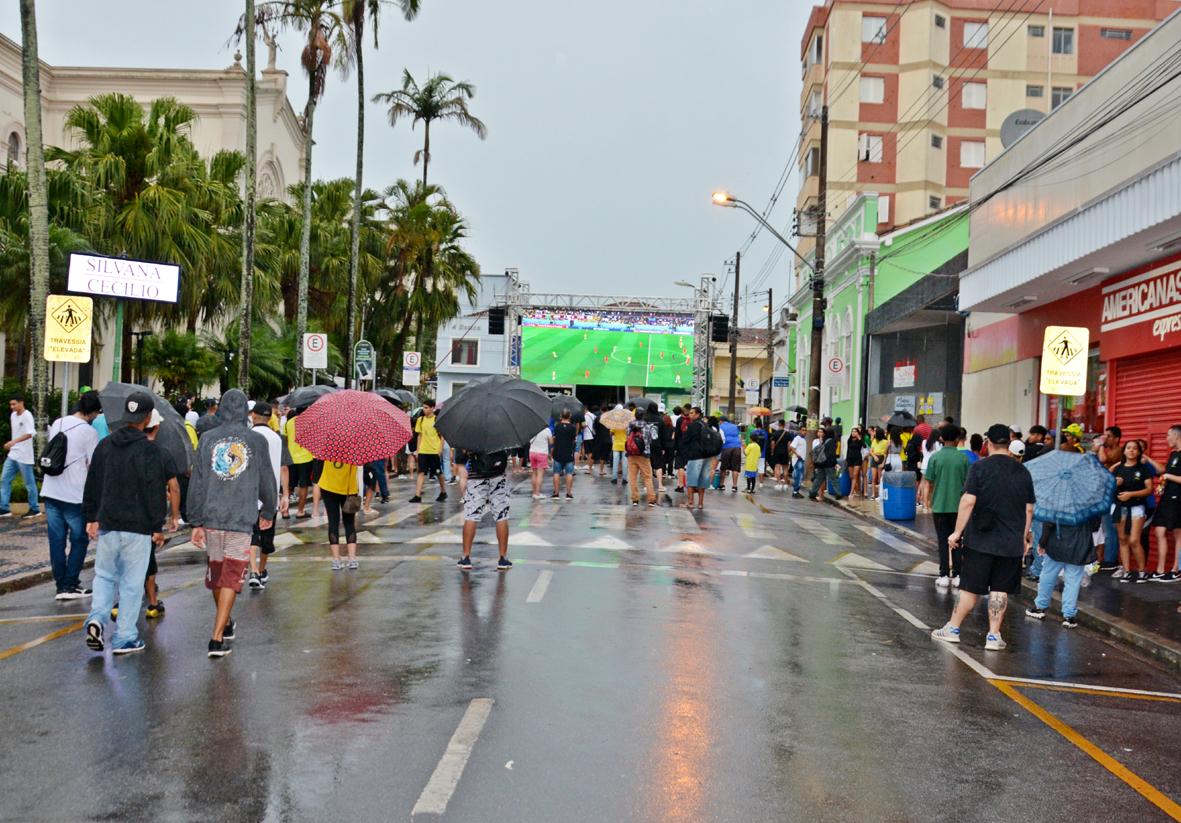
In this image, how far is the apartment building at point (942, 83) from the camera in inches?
2350

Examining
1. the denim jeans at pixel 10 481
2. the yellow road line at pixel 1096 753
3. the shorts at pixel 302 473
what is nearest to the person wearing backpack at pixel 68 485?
the yellow road line at pixel 1096 753

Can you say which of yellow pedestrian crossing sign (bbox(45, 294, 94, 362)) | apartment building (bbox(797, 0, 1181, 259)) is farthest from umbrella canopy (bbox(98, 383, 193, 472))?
apartment building (bbox(797, 0, 1181, 259))

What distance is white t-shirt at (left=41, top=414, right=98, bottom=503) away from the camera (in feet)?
35.8

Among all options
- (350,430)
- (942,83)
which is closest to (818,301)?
(350,430)

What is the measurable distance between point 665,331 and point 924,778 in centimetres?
5000

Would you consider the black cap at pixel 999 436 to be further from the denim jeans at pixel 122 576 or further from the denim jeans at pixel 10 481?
the denim jeans at pixel 10 481

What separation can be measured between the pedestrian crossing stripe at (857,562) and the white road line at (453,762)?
9629 mm

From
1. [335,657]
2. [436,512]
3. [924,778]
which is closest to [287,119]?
[436,512]

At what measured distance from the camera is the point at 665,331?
5575 cm

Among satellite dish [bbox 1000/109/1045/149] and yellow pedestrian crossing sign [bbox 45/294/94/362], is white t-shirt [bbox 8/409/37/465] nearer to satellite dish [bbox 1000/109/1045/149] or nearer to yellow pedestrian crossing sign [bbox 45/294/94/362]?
yellow pedestrian crossing sign [bbox 45/294/94/362]

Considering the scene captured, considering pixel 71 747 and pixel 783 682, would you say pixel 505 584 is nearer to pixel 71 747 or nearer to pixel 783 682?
pixel 783 682

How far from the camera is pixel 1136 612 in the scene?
12.7 meters

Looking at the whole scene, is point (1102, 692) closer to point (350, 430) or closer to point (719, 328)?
point (350, 430)

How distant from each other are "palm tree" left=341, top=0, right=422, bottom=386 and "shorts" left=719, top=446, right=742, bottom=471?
33.9 ft
